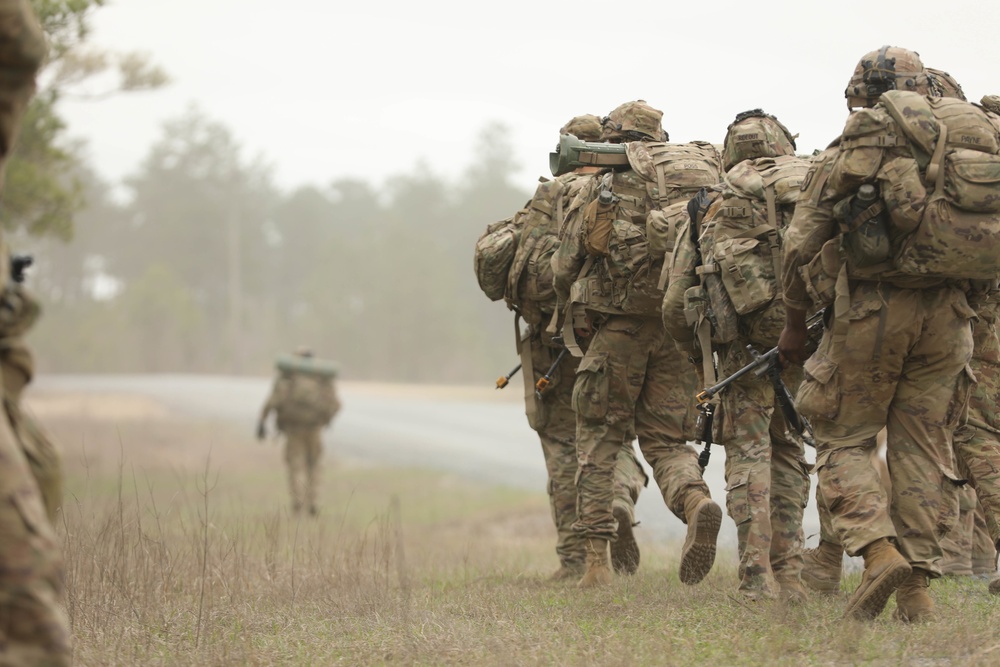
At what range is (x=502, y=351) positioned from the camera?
63594 mm

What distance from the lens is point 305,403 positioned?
16.3 m

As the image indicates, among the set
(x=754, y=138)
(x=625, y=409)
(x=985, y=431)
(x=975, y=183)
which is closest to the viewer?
(x=975, y=183)

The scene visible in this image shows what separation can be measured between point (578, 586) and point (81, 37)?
895 cm

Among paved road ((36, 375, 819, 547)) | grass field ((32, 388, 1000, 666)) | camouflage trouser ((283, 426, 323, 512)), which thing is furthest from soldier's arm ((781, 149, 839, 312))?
camouflage trouser ((283, 426, 323, 512))

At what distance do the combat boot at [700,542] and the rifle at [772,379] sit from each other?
0.53 m

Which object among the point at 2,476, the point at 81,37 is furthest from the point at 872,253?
the point at 81,37

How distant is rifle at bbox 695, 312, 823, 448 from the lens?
620 centimetres

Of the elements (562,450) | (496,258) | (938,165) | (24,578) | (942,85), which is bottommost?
(562,450)

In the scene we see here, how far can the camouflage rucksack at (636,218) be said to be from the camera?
7.07 m

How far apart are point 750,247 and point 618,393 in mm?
1417

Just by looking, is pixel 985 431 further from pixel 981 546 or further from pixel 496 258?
pixel 496 258

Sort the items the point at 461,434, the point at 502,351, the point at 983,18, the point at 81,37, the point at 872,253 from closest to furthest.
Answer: the point at 872,253
the point at 983,18
the point at 81,37
the point at 461,434
the point at 502,351

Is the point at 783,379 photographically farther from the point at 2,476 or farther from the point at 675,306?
the point at 2,476

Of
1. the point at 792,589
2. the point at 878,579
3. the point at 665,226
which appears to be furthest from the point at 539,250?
the point at 878,579
